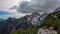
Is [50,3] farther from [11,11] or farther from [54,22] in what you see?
[11,11]

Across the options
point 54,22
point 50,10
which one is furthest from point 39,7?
point 54,22

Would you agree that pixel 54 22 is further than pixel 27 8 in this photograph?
No

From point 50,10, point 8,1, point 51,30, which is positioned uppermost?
point 8,1

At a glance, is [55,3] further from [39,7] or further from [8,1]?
[8,1]

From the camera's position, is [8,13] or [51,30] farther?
[8,13]

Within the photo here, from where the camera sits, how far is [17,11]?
10.5 feet

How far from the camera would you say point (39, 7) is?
123 inches

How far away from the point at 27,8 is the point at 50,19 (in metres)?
0.56

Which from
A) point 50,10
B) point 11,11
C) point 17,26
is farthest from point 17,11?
point 50,10

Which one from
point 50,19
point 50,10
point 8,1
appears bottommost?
point 50,19

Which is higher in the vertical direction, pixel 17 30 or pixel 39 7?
pixel 39 7

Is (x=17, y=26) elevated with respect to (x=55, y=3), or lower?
lower

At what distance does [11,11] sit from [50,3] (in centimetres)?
85

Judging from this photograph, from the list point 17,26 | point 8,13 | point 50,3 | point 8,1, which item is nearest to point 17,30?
point 17,26
